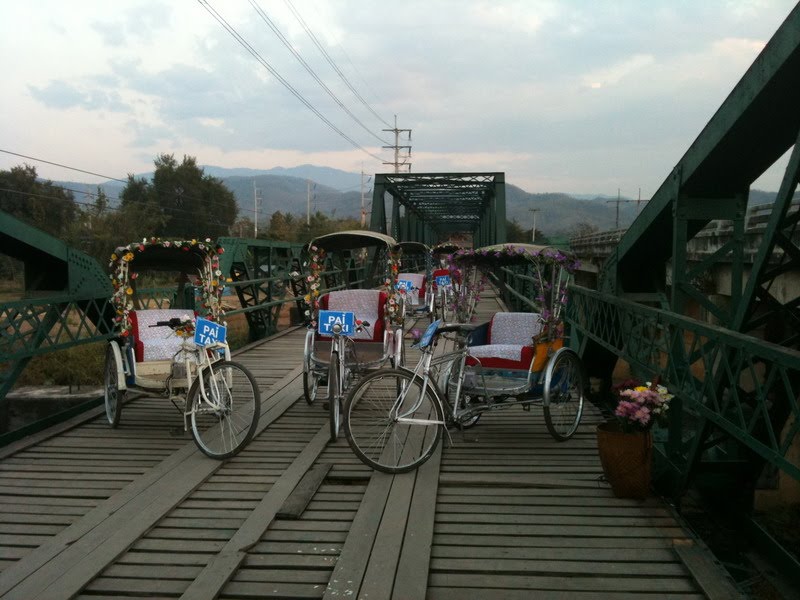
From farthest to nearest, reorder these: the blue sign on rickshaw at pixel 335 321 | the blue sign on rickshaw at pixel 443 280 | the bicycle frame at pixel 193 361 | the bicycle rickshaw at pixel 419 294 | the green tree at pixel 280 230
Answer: the green tree at pixel 280 230
the bicycle rickshaw at pixel 419 294
the blue sign on rickshaw at pixel 443 280
the blue sign on rickshaw at pixel 335 321
the bicycle frame at pixel 193 361

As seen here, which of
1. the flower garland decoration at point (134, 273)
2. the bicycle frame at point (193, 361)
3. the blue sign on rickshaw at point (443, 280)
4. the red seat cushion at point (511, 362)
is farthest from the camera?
the blue sign on rickshaw at point (443, 280)

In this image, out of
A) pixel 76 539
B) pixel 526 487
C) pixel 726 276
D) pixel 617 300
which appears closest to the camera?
pixel 76 539

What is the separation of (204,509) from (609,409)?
14.0 feet

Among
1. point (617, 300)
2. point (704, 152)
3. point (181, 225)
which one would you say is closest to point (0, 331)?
point (617, 300)

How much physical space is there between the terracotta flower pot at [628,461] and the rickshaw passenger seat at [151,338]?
369 centimetres

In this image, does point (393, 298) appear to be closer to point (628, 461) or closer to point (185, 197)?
point (628, 461)

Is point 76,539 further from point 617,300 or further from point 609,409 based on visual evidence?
point 609,409

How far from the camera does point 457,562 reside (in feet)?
11.6

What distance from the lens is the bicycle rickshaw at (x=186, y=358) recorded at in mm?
5375

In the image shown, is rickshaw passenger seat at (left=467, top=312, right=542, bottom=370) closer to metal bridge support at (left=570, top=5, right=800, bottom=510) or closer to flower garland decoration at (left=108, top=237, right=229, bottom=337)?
metal bridge support at (left=570, top=5, right=800, bottom=510)

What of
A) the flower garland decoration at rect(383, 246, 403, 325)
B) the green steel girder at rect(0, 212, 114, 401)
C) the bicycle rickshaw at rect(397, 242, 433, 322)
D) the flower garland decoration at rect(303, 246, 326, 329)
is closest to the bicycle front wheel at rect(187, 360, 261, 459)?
the flower garland decoration at rect(303, 246, 326, 329)

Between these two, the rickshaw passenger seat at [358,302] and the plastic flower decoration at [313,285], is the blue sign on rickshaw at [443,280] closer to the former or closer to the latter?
the rickshaw passenger seat at [358,302]

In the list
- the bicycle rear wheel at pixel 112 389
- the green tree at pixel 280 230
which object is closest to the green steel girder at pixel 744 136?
the bicycle rear wheel at pixel 112 389

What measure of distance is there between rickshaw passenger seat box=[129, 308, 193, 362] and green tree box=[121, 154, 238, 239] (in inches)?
1605
